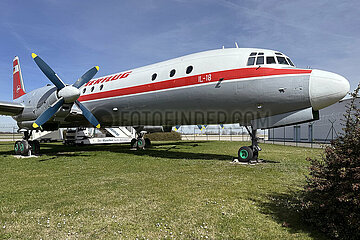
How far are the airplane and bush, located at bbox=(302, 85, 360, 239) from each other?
581 centimetres

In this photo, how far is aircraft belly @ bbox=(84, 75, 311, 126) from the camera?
10055mm

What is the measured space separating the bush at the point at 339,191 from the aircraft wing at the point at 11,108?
1746 cm

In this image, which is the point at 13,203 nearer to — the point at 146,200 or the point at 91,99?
the point at 146,200

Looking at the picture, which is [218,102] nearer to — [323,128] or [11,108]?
[11,108]

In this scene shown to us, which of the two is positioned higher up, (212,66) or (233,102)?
(212,66)

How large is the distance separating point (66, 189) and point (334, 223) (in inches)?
253

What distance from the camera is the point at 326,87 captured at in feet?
30.5

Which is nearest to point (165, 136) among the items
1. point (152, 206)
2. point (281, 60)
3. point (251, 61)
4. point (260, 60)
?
point (251, 61)

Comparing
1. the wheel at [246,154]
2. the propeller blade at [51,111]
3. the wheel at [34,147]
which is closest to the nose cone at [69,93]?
the propeller blade at [51,111]

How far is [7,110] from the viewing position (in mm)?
16281

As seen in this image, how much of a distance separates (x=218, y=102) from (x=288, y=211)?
23.6ft

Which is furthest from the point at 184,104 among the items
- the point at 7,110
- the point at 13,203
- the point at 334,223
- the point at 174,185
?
the point at 7,110

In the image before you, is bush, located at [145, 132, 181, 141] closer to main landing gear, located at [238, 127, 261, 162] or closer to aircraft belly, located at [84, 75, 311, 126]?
aircraft belly, located at [84, 75, 311, 126]

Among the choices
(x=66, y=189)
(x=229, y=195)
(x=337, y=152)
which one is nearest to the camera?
(x=337, y=152)
